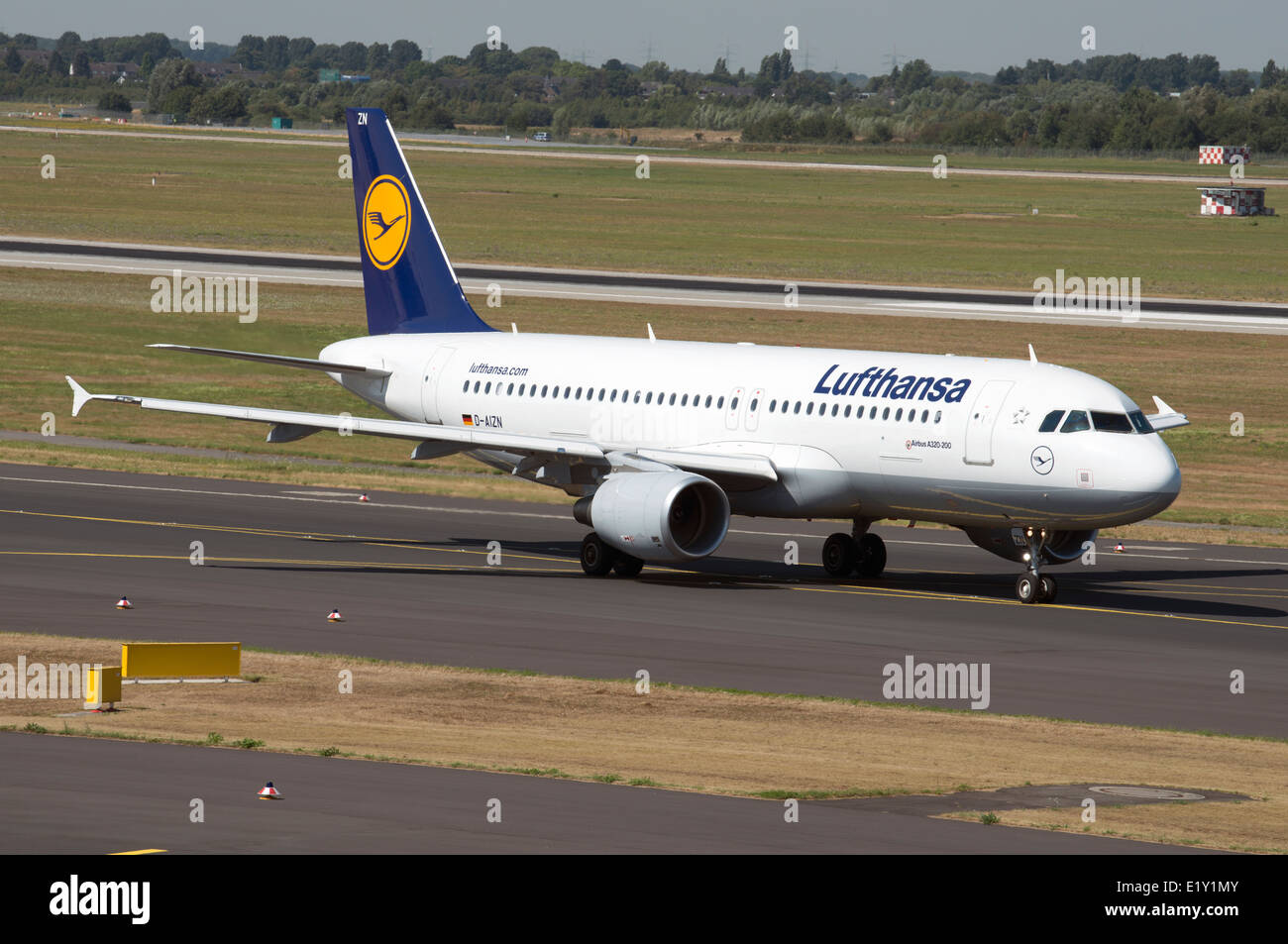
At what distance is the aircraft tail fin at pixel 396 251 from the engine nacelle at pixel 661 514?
33.6 ft

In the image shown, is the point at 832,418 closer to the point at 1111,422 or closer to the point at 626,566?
the point at 626,566

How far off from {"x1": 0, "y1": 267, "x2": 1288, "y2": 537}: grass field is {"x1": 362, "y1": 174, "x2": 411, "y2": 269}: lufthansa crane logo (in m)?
9.20

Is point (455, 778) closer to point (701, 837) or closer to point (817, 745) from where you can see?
point (701, 837)

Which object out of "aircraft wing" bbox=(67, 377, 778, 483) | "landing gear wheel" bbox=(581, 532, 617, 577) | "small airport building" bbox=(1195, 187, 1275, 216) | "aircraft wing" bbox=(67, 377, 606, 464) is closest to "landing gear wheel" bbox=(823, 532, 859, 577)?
"aircraft wing" bbox=(67, 377, 778, 483)

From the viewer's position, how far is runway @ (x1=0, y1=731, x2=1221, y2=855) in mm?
18484

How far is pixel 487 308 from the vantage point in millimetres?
91125

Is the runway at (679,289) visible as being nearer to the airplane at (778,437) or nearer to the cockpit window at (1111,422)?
the airplane at (778,437)

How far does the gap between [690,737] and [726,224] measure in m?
126

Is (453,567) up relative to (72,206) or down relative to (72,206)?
down

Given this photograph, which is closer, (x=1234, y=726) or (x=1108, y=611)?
(x=1234, y=726)

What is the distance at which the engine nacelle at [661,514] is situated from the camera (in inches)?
1570

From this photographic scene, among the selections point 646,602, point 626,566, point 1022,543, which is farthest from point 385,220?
point 1022,543

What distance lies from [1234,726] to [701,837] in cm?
1220
